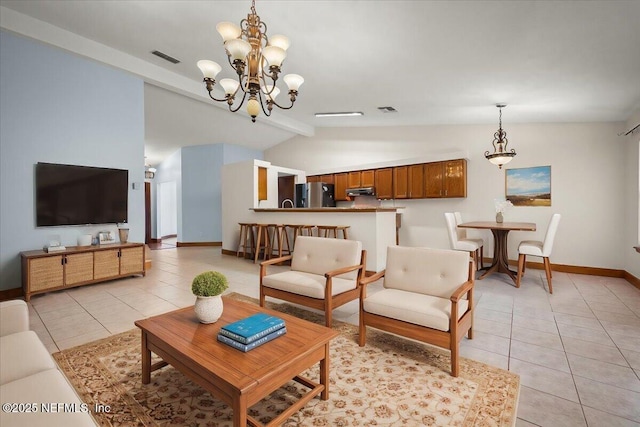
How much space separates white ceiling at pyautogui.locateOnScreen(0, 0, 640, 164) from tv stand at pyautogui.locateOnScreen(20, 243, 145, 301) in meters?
2.73

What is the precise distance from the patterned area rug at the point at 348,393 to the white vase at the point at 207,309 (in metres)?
0.46

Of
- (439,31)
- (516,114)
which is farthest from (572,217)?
(439,31)

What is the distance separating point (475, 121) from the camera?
5.73 meters

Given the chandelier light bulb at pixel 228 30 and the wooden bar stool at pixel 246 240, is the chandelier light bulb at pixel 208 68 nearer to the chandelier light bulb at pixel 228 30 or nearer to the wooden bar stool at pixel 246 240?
the chandelier light bulb at pixel 228 30

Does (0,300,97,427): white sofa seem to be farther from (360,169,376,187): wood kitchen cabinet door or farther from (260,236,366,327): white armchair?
(360,169,376,187): wood kitchen cabinet door

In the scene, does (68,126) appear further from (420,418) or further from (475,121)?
(475,121)

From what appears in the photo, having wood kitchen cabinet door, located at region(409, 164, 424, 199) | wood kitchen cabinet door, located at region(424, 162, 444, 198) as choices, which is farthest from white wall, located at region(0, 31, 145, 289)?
wood kitchen cabinet door, located at region(424, 162, 444, 198)

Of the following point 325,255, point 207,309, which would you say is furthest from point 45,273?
point 325,255

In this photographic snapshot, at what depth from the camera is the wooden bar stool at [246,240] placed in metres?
6.62

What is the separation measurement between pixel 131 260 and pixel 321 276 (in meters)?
3.36

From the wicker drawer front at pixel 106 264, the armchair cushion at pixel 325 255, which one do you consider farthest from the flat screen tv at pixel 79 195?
the armchair cushion at pixel 325 255

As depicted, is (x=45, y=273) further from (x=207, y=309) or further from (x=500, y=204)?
(x=500, y=204)

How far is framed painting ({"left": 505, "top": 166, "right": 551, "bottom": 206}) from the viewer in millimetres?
5297

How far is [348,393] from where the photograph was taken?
1862 millimetres
